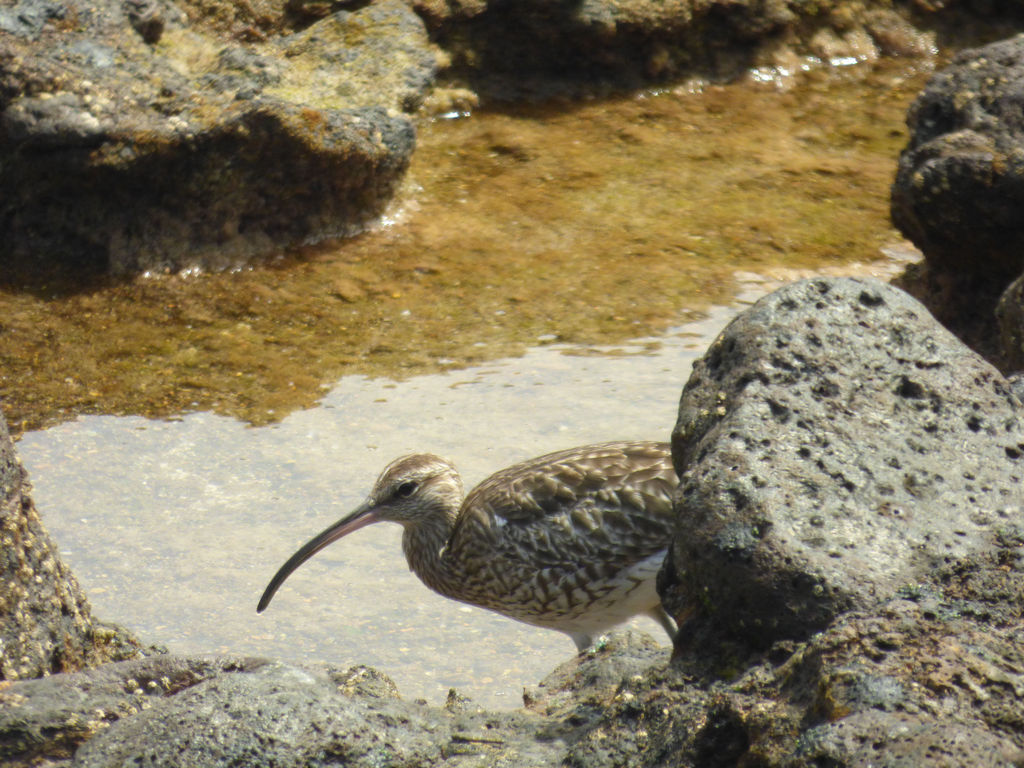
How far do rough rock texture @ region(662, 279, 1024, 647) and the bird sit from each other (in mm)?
1752

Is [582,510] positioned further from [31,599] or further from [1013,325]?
[31,599]

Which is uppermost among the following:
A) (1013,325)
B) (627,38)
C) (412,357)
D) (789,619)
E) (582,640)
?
(789,619)

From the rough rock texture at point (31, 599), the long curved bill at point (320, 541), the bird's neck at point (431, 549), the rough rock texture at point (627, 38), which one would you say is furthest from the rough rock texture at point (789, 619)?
the rough rock texture at point (627, 38)

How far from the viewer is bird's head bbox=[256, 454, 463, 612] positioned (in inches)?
210

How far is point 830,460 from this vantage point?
9.33 ft

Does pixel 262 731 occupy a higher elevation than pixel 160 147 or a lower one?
higher

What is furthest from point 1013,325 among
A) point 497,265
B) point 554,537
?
point 497,265

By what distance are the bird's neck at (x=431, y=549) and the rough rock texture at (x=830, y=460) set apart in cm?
228

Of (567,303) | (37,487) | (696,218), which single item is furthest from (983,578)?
(696,218)

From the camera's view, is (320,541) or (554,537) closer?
(554,537)

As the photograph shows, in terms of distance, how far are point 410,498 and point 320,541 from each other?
1.51 feet

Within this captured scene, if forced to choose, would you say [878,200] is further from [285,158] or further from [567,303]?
[285,158]

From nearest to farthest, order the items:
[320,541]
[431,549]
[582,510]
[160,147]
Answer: [582,510] < [320,541] < [431,549] < [160,147]

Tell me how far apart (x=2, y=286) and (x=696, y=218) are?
14.7ft
